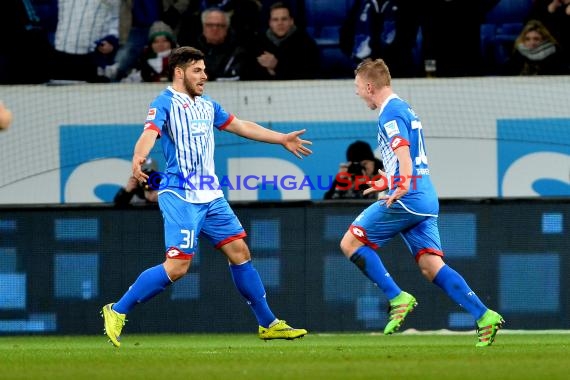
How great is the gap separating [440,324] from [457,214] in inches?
43.7

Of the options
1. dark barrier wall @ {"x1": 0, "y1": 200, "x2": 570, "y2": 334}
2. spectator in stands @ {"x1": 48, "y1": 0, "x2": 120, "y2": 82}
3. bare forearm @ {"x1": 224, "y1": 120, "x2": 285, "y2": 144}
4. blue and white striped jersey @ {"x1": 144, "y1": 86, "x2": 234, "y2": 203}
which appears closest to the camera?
blue and white striped jersey @ {"x1": 144, "y1": 86, "x2": 234, "y2": 203}

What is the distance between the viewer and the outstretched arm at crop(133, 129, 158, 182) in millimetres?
9367

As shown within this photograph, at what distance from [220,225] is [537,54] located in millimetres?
Result: 6962

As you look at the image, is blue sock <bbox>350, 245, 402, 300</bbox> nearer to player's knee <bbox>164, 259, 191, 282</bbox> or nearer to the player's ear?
player's knee <bbox>164, 259, 191, 282</bbox>

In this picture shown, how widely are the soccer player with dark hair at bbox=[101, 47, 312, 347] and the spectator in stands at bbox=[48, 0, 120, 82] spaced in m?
6.30

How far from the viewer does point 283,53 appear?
16031 millimetres

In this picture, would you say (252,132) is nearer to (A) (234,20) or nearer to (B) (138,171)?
(B) (138,171)

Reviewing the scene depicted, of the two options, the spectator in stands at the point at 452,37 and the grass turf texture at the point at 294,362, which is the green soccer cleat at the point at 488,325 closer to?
the grass turf texture at the point at 294,362

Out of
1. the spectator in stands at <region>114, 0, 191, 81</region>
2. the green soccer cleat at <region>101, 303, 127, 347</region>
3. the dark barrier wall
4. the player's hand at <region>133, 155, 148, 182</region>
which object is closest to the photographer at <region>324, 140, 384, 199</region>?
the dark barrier wall

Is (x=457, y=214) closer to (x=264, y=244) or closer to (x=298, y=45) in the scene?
(x=264, y=244)

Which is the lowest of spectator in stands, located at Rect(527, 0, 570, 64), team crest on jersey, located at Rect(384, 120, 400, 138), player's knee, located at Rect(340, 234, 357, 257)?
player's knee, located at Rect(340, 234, 357, 257)

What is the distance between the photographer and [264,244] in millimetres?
13492

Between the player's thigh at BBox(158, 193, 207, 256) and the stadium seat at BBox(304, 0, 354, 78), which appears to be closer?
the player's thigh at BBox(158, 193, 207, 256)

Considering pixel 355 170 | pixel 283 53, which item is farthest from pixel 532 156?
pixel 283 53
